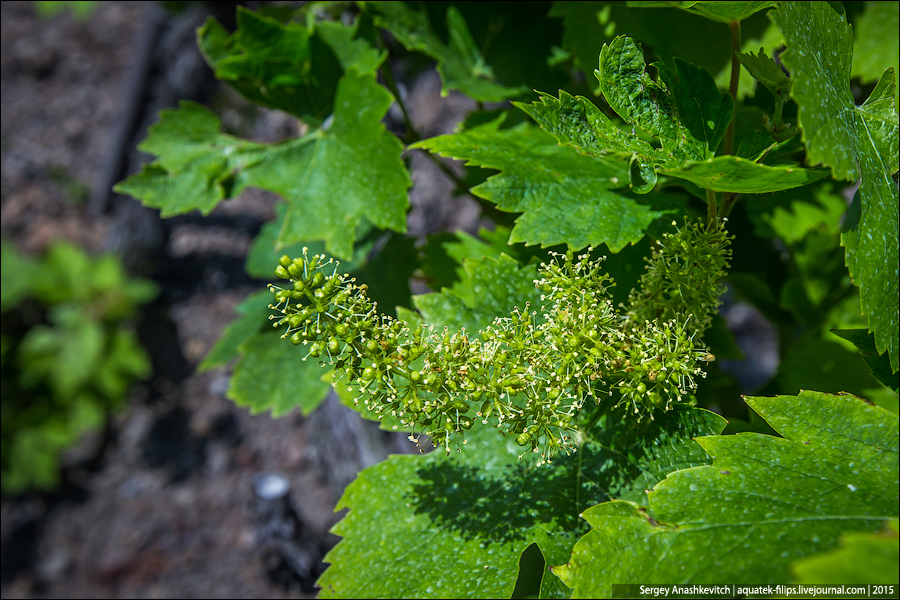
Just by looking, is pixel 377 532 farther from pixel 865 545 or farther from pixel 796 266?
pixel 796 266

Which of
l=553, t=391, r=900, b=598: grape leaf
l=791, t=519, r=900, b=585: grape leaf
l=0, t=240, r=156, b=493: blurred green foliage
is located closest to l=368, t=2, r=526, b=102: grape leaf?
l=553, t=391, r=900, b=598: grape leaf

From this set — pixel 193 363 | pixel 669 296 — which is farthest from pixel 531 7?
pixel 193 363

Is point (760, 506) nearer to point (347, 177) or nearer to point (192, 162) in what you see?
point (347, 177)

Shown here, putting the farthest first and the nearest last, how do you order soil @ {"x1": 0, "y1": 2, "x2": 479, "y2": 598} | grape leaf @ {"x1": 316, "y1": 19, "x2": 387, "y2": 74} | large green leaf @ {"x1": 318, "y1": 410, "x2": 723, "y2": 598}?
soil @ {"x1": 0, "y1": 2, "x2": 479, "y2": 598} → grape leaf @ {"x1": 316, "y1": 19, "x2": 387, "y2": 74} → large green leaf @ {"x1": 318, "y1": 410, "x2": 723, "y2": 598}

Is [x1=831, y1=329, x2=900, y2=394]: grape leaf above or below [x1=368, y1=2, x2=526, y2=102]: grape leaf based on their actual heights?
below

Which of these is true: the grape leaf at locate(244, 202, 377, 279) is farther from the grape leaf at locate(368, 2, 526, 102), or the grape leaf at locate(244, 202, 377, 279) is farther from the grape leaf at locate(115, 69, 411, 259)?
the grape leaf at locate(368, 2, 526, 102)

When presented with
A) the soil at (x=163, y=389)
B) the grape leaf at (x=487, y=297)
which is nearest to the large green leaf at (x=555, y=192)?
the grape leaf at (x=487, y=297)

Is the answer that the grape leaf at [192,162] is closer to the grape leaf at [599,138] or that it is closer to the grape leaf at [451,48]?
the grape leaf at [451,48]
